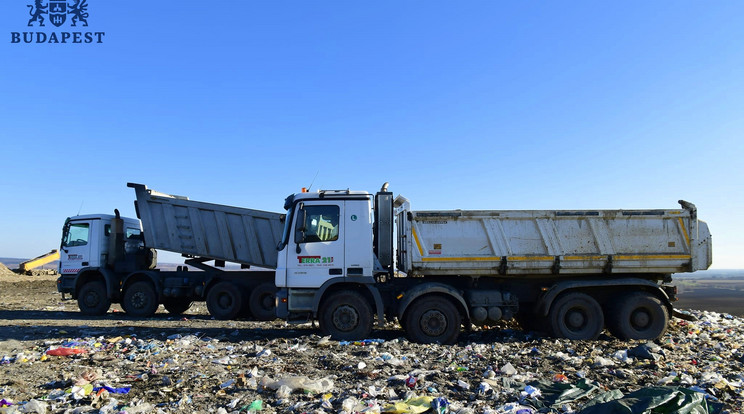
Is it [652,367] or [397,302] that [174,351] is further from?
[652,367]

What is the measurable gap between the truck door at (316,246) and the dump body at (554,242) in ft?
3.61

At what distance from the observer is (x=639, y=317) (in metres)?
7.54

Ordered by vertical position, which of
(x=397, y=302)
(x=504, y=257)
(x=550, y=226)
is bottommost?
(x=397, y=302)

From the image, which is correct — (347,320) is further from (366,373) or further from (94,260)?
(94,260)

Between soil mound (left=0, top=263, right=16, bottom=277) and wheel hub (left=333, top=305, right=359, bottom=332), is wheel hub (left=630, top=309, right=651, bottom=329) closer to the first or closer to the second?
wheel hub (left=333, top=305, right=359, bottom=332)

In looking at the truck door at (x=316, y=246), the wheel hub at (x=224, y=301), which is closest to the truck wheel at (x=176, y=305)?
the wheel hub at (x=224, y=301)

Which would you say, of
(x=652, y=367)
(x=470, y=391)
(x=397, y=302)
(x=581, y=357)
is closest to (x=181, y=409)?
(x=470, y=391)

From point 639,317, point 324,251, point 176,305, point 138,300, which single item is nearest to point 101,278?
point 138,300

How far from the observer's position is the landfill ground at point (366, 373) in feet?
14.0

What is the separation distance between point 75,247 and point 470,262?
1069 centimetres

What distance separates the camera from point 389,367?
5699 mm

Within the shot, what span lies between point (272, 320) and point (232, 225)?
2.63m

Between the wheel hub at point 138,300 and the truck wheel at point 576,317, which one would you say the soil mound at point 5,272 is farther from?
the truck wheel at point 576,317

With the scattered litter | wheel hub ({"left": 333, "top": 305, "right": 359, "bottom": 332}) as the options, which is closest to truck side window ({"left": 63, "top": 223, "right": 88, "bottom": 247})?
the scattered litter
